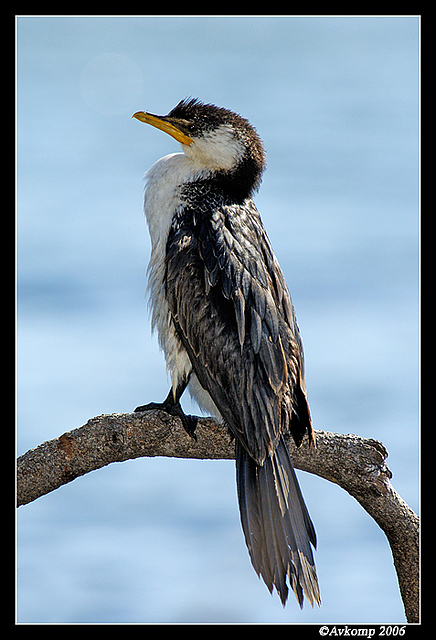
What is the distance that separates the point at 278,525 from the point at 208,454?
0.69 meters

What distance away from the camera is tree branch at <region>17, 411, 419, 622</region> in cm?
377

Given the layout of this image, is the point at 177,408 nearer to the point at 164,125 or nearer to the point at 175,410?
the point at 175,410

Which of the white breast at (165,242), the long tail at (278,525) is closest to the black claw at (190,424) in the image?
the white breast at (165,242)

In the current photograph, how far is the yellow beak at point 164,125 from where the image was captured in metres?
4.37

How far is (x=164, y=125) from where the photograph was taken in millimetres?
4434

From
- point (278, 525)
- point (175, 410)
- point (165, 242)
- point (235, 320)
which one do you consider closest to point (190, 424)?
point (175, 410)

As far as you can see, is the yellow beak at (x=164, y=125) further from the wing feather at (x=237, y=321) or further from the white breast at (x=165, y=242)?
the wing feather at (x=237, y=321)

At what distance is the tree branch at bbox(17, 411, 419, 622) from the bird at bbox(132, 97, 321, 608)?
0.13 meters

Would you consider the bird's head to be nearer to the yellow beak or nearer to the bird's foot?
the yellow beak

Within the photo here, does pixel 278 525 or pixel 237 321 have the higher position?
pixel 237 321

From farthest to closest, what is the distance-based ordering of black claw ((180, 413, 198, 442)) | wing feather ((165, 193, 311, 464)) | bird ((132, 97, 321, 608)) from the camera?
black claw ((180, 413, 198, 442)) < wing feather ((165, 193, 311, 464)) < bird ((132, 97, 321, 608))

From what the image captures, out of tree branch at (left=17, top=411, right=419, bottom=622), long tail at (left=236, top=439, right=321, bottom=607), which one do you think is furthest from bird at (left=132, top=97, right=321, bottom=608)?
tree branch at (left=17, top=411, right=419, bottom=622)

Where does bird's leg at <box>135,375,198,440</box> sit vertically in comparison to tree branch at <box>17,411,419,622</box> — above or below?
above
